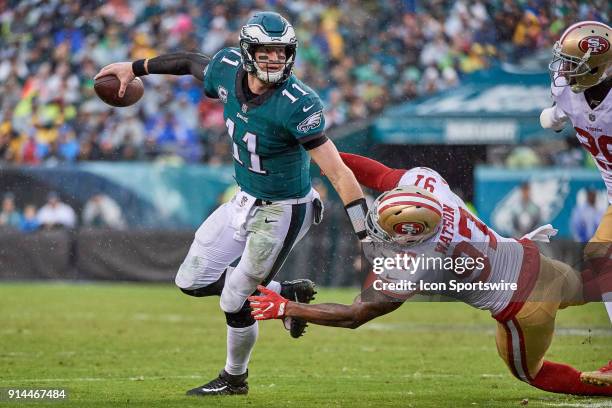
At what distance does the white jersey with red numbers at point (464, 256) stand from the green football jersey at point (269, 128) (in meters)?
0.63

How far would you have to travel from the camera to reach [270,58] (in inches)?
216

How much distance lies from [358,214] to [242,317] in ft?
3.26

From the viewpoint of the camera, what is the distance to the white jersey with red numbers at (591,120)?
19.2 ft

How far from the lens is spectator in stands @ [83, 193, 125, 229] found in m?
12.6

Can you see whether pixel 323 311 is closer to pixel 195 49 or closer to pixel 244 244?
pixel 244 244

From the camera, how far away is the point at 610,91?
19.1 feet

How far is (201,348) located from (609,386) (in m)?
3.50

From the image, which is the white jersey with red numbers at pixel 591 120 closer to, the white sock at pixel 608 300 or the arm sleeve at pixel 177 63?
the white sock at pixel 608 300

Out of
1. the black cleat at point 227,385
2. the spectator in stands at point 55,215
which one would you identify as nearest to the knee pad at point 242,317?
the black cleat at point 227,385

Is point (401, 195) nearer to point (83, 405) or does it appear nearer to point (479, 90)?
point (83, 405)

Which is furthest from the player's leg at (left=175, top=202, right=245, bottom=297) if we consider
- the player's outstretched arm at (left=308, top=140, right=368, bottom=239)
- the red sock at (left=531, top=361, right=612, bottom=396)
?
the red sock at (left=531, top=361, right=612, bottom=396)

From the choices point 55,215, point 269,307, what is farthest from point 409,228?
point 55,215

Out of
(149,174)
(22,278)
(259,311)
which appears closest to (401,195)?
(259,311)

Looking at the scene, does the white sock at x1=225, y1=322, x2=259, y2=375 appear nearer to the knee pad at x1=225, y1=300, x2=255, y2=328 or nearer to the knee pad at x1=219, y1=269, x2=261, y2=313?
the knee pad at x1=225, y1=300, x2=255, y2=328
